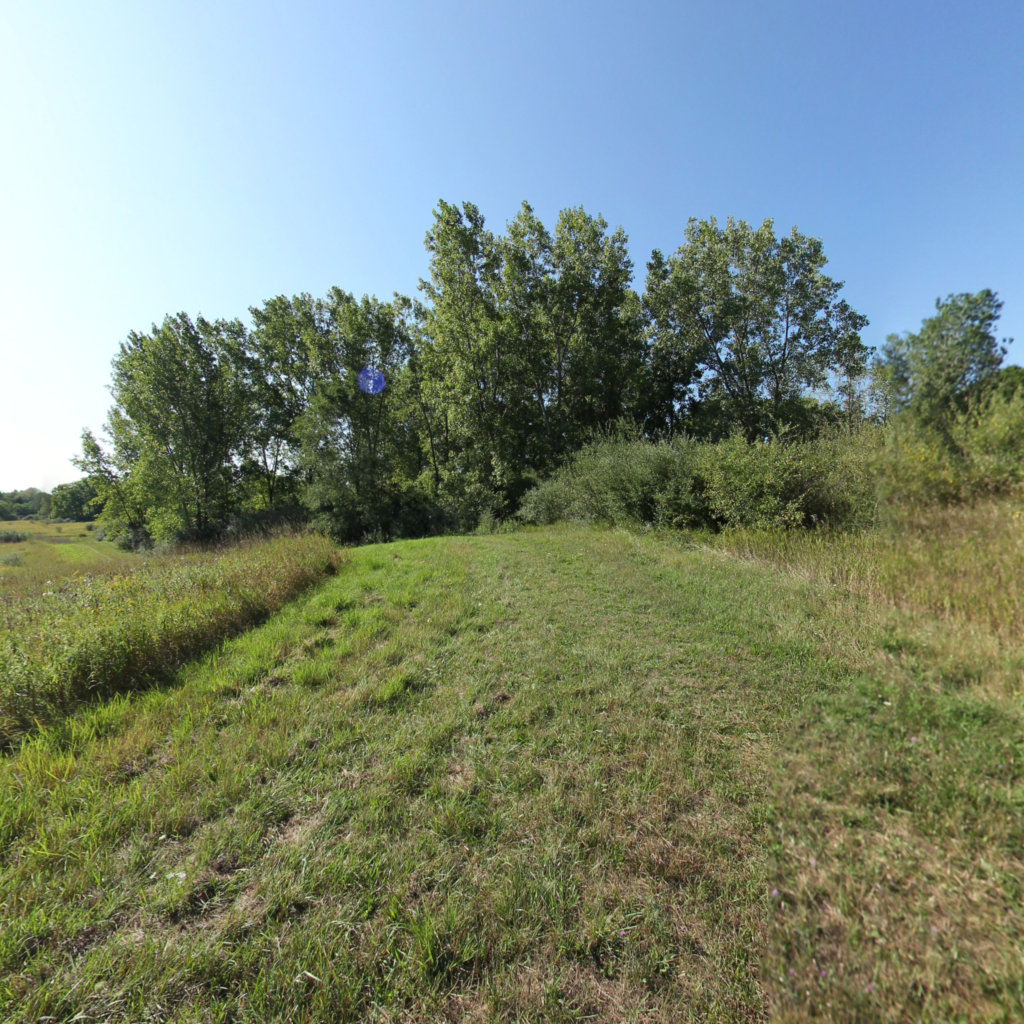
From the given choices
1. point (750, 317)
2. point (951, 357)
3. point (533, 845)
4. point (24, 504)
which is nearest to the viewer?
point (533, 845)

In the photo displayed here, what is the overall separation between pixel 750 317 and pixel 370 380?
23.7 metres

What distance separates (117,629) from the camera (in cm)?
430

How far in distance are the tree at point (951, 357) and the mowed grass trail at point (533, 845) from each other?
2253mm

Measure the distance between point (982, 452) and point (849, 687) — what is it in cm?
235

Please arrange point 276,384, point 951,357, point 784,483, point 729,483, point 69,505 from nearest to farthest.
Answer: point 951,357, point 784,483, point 729,483, point 276,384, point 69,505

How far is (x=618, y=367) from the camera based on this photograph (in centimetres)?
2520

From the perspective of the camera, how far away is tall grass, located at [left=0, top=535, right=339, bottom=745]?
355cm

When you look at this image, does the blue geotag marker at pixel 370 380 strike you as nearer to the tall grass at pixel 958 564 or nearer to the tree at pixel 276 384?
the tree at pixel 276 384

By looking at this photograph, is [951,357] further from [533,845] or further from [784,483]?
[784,483]

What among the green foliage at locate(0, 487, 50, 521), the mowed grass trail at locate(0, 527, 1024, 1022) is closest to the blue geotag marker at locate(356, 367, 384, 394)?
the mowed grass trail at locate(0, 527, 1024, 1022)

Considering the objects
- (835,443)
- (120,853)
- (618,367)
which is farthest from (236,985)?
(618,367)

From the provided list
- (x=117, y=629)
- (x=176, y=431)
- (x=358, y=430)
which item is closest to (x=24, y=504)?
(x=176, y=431)

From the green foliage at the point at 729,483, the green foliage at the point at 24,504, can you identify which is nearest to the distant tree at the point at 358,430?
the green foliage at the point at 729,483

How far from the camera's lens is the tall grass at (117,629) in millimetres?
3553
